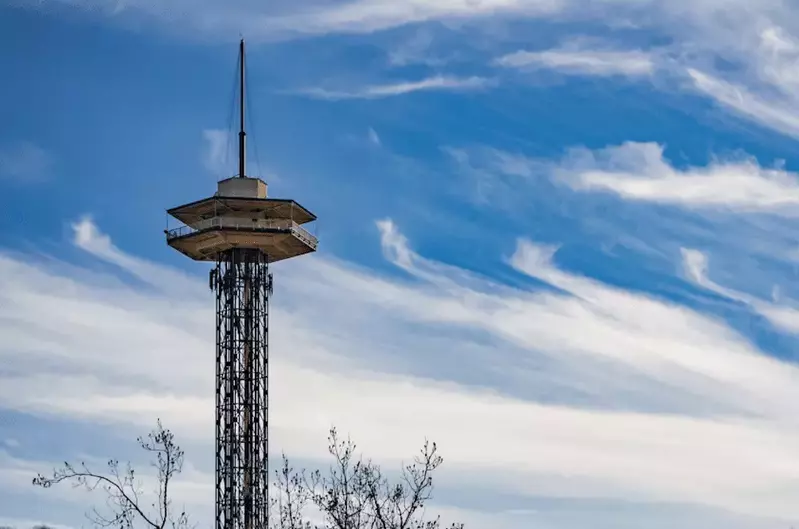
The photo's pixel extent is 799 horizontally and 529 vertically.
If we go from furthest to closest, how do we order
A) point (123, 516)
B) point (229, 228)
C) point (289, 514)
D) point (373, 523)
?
point (229, 228)
point (289, 514)
point (123, 516)
point (373, 523)

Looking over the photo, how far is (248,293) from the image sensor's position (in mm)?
107750

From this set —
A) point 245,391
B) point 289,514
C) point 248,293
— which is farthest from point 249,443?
point 289,514

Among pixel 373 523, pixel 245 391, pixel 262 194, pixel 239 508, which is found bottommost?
pixel 373 523

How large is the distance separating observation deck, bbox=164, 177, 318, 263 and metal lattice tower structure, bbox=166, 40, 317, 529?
2.8 inches

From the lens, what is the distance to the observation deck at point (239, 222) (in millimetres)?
105438

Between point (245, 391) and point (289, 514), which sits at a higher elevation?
point (245, 391)

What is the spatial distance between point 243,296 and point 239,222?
5.49 m

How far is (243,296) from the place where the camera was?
108 meters

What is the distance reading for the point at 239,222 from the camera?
106 meters

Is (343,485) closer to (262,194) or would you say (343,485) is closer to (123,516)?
(123,516)

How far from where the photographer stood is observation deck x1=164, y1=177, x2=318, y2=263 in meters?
105

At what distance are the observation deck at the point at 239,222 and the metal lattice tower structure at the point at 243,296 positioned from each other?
70mm

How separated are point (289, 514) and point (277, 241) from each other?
4480 centimetres

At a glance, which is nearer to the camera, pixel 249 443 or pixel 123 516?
pixel 123 516
